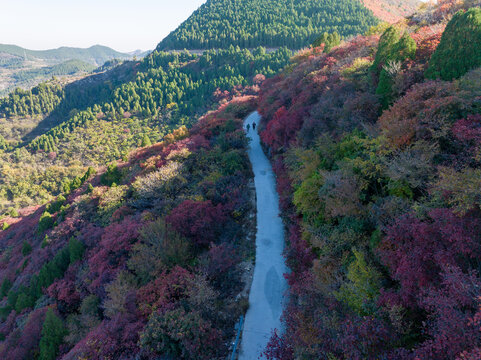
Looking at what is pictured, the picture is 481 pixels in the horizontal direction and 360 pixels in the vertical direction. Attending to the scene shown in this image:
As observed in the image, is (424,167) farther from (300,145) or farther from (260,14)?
(260,14)

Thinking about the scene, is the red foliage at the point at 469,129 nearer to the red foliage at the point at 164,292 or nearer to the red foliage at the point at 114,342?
the red foliage at the point at 164,292

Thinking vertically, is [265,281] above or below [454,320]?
below

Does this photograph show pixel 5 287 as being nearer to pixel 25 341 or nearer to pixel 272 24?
pixel 25 341

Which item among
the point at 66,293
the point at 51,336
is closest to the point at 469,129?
the point at 51,336

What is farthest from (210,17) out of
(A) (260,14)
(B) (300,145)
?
(B) (300,145)

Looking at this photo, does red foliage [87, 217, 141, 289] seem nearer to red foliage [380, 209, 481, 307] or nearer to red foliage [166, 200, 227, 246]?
red foliage [166, 200, 227, 246]

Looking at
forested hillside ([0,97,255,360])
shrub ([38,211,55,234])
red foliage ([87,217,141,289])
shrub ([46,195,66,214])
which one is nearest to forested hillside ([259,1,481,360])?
forested hillside ([0,97,255,360])

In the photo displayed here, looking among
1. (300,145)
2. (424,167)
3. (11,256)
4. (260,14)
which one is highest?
(260,14)
